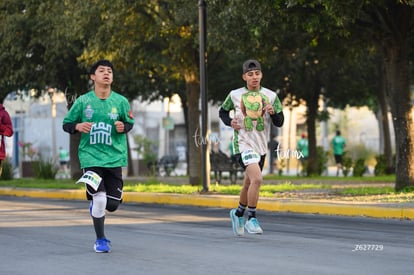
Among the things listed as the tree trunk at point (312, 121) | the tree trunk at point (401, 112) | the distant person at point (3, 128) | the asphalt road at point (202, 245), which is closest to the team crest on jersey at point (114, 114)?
the asphalt road at point (202, 245)

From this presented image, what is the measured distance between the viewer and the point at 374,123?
74188 millimetres

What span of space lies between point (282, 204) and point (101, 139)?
7.44 m

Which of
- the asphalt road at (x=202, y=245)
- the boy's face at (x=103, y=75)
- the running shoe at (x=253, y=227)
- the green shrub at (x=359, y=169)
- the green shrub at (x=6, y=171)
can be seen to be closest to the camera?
the asphalt road at (x=202, y=245)

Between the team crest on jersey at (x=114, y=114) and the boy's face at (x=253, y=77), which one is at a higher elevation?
the boy's face at (x=253, y=77)

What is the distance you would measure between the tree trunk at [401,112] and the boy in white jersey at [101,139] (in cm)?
973

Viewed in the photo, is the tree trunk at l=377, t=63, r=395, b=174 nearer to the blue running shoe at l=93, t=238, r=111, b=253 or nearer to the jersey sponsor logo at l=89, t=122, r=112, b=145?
the jersey sponsor logo at l=89, t=122, r=112, b=145

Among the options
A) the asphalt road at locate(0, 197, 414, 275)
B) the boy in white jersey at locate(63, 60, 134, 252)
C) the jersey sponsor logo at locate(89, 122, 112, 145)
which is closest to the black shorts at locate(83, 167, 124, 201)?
the boy in white jersey at locate(63, 60, 134, 252)

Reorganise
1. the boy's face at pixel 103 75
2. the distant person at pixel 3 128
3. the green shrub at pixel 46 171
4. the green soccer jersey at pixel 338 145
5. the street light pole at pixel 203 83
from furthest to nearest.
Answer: the green soccer jersey at pixel 338 145 → the green shrub at pixel 46 171 → the street light pole at pixel 203 83 → the distant person at pixel 3 128 → the boy's face at pixel 103 75

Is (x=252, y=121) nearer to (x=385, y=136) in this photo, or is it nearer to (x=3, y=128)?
(x=3, y=128)

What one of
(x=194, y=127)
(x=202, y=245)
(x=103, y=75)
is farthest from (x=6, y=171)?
(x=103, y=75)

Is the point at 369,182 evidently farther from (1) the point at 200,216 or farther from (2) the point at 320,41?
(1) the point at 200,216

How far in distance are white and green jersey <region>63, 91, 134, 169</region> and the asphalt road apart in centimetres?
91

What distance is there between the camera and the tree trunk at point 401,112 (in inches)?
701

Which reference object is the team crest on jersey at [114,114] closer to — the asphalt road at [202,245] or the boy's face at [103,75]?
the boy's face at [103,75]
